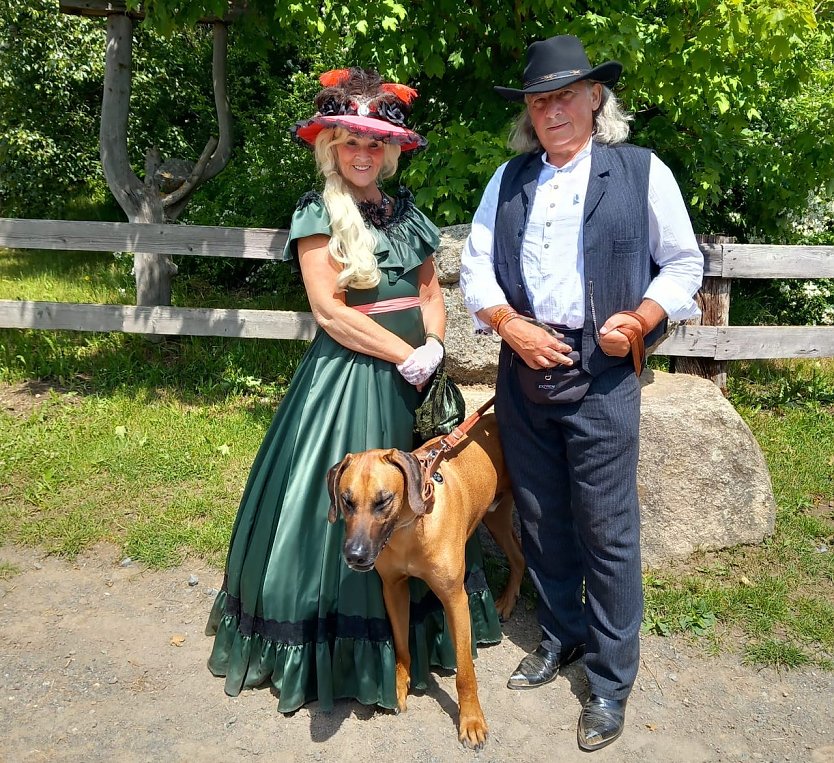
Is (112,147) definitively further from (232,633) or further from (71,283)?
(232,633)

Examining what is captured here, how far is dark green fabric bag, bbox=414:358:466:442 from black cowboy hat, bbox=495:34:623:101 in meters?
1.11

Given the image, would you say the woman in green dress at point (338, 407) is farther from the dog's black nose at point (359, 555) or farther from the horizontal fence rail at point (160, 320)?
the horizontal fence rail at point (160, 320)

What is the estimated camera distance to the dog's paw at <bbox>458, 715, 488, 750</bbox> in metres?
2.83

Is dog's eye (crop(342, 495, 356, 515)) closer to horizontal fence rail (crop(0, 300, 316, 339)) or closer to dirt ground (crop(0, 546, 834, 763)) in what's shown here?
dirt ground (crop(0, 546, 834, 763))

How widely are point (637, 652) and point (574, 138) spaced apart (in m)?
1.90

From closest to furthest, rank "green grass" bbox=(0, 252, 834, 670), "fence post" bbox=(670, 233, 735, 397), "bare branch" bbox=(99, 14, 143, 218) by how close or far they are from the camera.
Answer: "green grass" bbox=(0, 252, 834, 670) → "fence post" bbox=(670, 233, 735, 397) → "bare branch" bbox=(99, 14, 143, 218)

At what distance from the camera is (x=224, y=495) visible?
461cm

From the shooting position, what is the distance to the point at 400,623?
9.75ft

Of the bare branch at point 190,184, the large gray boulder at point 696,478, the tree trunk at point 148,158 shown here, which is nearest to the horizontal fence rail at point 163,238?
the tree trunk at point 148,158

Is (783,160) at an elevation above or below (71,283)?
above

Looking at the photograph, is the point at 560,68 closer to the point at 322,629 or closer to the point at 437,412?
Result: the point at 437,412

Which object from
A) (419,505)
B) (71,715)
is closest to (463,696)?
(419,505)

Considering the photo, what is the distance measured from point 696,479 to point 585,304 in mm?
1652

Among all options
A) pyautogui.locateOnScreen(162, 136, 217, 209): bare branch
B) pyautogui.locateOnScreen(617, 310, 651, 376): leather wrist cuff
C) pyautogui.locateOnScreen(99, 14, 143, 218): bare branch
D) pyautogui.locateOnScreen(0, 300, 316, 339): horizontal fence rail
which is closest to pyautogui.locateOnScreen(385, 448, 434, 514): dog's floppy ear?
pyautogui.locateOnScreen(617, 310, 651, 376): leather wrist cuff
